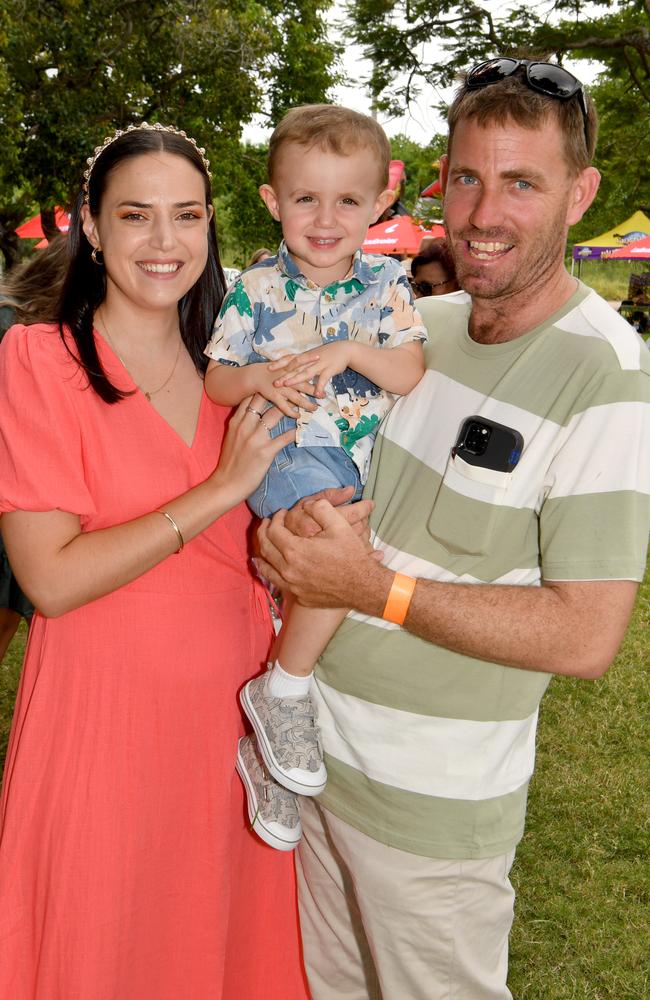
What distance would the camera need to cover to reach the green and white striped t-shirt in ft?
5.62

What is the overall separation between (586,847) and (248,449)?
307cm

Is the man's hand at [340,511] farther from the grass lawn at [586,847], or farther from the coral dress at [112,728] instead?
the grass lawn at [586,847]

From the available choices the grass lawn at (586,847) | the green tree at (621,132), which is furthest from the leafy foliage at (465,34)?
the grass lawn at (586,847)

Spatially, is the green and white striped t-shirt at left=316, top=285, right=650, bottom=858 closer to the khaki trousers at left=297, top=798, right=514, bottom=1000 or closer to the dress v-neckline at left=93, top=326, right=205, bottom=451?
the khaki trousers at left=297, top=798, right=514, bottom=1000

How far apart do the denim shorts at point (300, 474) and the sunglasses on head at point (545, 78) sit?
925mm

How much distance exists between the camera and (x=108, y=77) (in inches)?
505

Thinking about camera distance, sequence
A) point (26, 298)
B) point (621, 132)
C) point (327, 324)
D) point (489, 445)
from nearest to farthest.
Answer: point (489, 445) → point (327, 324) → point (26, 298) → point (621, 132)

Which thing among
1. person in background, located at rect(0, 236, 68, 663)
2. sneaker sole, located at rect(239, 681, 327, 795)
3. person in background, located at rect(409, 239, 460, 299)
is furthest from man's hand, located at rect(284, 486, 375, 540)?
person in background, located at rect(409, 239, 460, 299)

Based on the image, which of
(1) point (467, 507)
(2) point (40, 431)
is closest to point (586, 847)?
(1) point (467, 507)

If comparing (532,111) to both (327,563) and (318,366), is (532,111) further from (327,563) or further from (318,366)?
(327,563)

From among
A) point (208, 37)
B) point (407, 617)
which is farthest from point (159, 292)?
point (208, 37)

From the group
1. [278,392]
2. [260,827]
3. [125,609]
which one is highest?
[278,392]

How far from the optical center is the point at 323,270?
2.38 metres

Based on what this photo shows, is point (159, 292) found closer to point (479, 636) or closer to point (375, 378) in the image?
point (375, 378)
